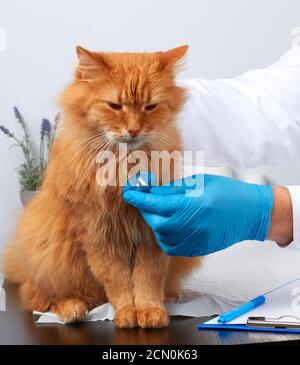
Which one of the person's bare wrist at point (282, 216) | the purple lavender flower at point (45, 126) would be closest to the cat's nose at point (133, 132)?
the person's bare wrist at point (282, 216)

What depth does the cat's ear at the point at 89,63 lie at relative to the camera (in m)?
1.22

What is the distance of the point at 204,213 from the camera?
4.09ft

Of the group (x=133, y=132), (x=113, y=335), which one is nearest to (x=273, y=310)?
(x=113, y=335)

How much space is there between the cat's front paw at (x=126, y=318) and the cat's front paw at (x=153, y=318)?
1 cm

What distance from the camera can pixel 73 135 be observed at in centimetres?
128

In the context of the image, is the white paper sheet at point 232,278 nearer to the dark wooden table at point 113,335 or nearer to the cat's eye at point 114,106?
the dark wooden table at point 113,335

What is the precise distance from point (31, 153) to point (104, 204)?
7.56ft

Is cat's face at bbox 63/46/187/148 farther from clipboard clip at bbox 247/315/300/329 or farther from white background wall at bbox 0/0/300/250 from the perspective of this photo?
white background wall at bbox 0/0/300/250

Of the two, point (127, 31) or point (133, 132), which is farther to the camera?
point (127, 31)

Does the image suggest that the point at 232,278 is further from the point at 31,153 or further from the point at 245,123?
the point at 31,153

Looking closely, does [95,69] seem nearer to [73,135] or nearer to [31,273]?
[73,135]

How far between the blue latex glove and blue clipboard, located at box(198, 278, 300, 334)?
5.0 inches

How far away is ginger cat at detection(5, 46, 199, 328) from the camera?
1212mm
